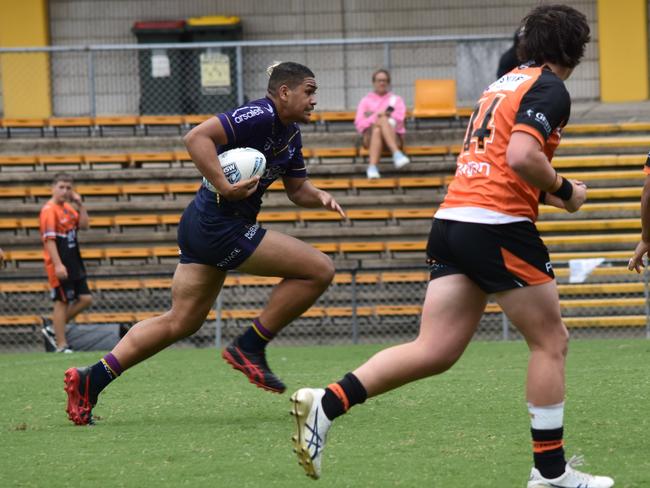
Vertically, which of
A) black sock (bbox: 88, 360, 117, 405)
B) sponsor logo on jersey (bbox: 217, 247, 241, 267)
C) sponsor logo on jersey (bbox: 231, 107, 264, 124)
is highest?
sponsor logo on jersey (bbox: 231, 107, 264, 124)

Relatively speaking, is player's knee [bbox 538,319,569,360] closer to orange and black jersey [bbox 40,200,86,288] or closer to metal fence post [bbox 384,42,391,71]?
orange and black jersey [bbox 40,200,86,288]

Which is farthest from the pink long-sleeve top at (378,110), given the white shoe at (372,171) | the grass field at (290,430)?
the grass field at (290,430)

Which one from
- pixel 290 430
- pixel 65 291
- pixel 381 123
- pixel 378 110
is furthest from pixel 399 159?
pixel 290 430

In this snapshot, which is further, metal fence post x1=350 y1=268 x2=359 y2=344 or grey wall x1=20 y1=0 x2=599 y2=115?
grey wall x1=20 y1=0 x2=599 y2=115

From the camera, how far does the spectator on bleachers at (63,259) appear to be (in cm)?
1360

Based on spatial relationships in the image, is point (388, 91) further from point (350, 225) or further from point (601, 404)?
point (601, 404)

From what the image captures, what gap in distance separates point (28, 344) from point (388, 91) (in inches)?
221

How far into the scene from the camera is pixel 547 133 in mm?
4500

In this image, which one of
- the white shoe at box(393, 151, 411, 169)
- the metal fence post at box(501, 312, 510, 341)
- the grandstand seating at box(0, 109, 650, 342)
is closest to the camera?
the metal fence post at box(501, 312, 510, 341)

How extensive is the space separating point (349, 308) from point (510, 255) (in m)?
10.3

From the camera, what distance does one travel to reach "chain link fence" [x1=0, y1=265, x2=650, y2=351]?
47.3 feet

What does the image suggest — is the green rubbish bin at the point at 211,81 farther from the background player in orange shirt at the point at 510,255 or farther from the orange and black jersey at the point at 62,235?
the background player in orange shirt at the point at 510,255

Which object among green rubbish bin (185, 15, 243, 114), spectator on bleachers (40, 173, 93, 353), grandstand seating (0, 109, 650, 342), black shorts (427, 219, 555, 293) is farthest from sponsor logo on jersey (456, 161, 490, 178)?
green rubbish bin (185, 15, 243, 114)

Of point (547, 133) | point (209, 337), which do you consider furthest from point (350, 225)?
point (547, 133)
